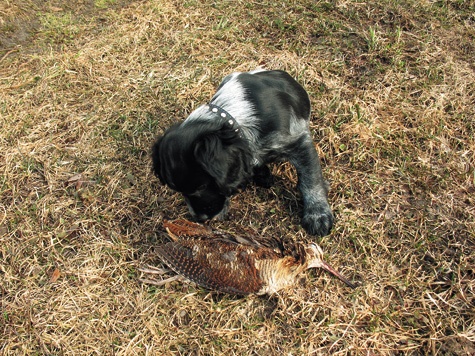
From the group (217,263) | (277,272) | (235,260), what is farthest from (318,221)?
(217,263)

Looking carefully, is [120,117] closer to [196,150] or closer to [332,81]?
[196,150]

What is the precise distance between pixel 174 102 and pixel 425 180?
8.78 feet

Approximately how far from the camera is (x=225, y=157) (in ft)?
8.16

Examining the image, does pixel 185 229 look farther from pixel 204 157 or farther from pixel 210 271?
pixel 204 157

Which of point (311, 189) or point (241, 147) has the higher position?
point (241, 147)

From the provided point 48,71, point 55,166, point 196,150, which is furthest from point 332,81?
point 48,71

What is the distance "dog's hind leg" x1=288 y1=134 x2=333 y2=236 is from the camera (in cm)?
311

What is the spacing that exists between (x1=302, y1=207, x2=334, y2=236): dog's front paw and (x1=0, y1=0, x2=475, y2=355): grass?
70 mm

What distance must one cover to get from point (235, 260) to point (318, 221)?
0.85m

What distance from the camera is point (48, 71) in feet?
14.3

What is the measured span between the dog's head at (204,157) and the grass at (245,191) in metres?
0.72

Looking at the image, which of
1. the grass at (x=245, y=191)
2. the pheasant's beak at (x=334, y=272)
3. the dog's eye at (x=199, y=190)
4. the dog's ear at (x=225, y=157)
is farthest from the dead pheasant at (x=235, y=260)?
the dog's ear at (x=225, y=157)

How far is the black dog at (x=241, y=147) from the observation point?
2.50 m

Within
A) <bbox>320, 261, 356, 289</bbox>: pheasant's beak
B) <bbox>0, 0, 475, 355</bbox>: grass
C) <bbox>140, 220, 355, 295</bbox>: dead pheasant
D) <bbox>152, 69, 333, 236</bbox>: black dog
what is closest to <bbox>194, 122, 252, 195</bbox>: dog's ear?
<bbox>152, 69, 333, 236</bbox>: black dog
